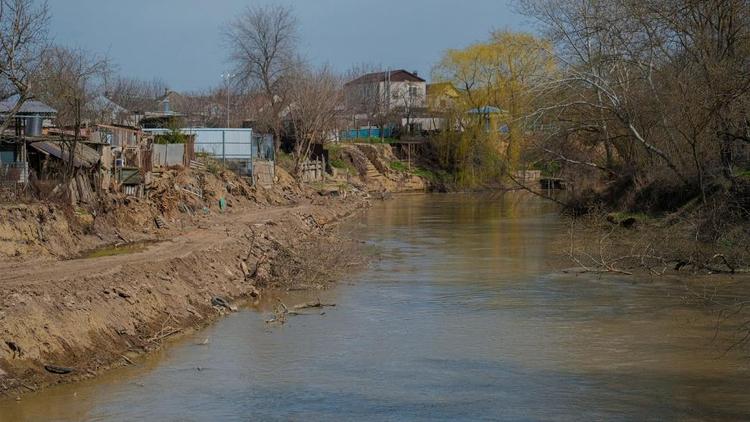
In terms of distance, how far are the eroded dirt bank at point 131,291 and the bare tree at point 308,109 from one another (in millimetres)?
29061

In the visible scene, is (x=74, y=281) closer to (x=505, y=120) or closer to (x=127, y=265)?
(x=127, y=265)

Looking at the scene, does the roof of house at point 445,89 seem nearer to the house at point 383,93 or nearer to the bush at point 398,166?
the bush at point 398,166

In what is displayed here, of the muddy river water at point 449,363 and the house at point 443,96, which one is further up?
the house at point 443,96

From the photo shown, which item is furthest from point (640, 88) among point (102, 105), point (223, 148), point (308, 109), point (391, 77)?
point (391, 77)

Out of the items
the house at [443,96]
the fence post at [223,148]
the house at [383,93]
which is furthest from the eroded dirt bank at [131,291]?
the house at [383,93]

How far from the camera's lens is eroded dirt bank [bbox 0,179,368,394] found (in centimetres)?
1372

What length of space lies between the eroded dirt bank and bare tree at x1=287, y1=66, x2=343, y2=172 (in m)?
29.1

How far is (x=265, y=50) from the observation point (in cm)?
6612

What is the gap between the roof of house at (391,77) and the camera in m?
96.2

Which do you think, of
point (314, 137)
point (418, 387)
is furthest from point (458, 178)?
point (418, 387)

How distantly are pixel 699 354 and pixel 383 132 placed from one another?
68.2 m

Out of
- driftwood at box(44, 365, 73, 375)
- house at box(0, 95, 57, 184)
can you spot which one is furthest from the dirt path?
house at box(0, 95, 57, 184)

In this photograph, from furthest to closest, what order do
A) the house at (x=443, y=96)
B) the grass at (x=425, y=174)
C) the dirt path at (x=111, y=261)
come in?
the grass at (x=425, y=174) < the house at (x=443, y=96) < the dirt path at (x=111, y=261)

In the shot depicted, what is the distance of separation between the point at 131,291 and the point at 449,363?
6559 mm
